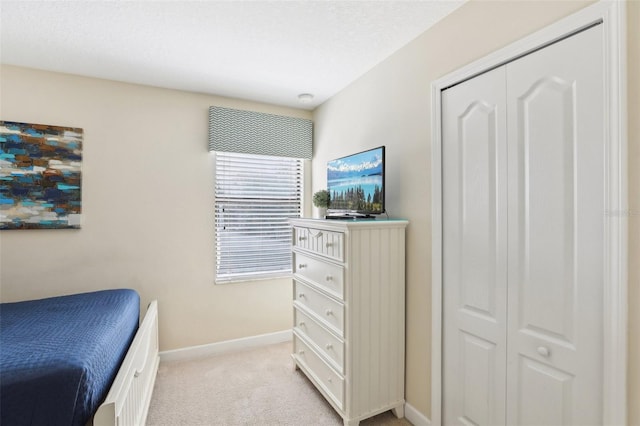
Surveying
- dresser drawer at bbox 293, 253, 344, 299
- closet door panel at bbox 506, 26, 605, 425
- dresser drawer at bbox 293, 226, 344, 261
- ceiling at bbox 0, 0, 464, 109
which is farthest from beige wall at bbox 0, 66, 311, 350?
closet door panel at bbox 506, 26, 605, 425

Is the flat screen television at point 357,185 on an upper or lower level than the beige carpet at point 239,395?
upper

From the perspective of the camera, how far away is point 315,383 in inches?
86.7

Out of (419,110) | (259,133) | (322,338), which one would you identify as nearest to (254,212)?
(259,133)

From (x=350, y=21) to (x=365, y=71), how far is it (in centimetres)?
65

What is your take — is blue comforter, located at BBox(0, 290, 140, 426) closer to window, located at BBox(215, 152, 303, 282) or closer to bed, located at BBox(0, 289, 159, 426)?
bed, located at BBox(0, 289, 159, 426)

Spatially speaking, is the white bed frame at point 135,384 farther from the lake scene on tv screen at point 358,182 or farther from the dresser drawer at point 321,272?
the lake scene on tv screen at point 358,182

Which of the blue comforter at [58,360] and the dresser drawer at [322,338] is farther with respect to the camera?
the dresser drawer at [322,338]

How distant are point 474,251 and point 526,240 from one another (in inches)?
10.6

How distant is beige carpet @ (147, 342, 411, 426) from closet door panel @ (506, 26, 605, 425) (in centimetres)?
102

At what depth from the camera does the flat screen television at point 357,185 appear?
6.60 feet

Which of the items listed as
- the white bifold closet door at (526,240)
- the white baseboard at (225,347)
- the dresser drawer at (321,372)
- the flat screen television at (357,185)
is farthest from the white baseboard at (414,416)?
the white baseboard at (225,347)

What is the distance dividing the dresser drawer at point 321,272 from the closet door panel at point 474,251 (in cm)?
61

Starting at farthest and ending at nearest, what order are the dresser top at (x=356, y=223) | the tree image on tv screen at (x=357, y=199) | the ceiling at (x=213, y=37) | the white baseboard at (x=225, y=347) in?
Answer: the white baseboard at (x=225, y=347) < the tree image on tv screen at (x=357, y=199) < the dresser top at (x=356, y=223) < the ceiling at (x=213, y=37)

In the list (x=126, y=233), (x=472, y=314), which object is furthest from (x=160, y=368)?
(x=472, y=314)
